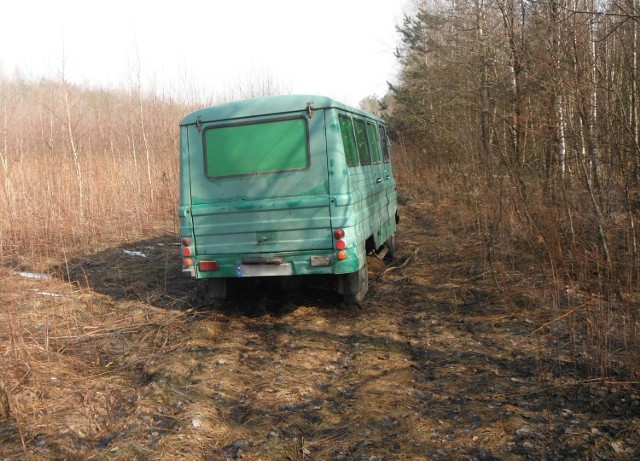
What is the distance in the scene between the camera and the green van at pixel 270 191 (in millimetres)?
6031

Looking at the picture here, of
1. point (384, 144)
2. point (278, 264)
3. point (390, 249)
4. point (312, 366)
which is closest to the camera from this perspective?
point (312, 366)

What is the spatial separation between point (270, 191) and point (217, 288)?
148 centimetres

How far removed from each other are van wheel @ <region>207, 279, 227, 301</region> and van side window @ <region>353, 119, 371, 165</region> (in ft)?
7.70

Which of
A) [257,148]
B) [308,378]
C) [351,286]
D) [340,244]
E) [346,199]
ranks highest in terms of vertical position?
[257,148]

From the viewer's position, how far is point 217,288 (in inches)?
268

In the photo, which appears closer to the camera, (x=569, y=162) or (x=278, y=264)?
(x=278, y=264)

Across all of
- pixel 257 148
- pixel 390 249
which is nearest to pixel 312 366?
pixel 257 148

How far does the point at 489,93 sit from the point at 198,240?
6900 millimetres

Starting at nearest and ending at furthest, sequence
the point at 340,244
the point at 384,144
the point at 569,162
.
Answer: the point at 340,244
the point at 569,162
the point at 384,144

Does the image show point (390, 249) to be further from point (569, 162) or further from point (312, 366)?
point (312, 366)

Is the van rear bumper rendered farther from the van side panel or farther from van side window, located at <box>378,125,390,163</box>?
van side window, located at <box>378,125,390,163</box>

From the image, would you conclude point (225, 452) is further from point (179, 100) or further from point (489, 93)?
point (179, 100)

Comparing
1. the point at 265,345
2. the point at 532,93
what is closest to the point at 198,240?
the point at 265,345

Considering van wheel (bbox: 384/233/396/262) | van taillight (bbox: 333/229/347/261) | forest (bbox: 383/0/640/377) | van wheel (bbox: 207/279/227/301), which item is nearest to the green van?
van taillight (bbox: 333/229/347/261)
